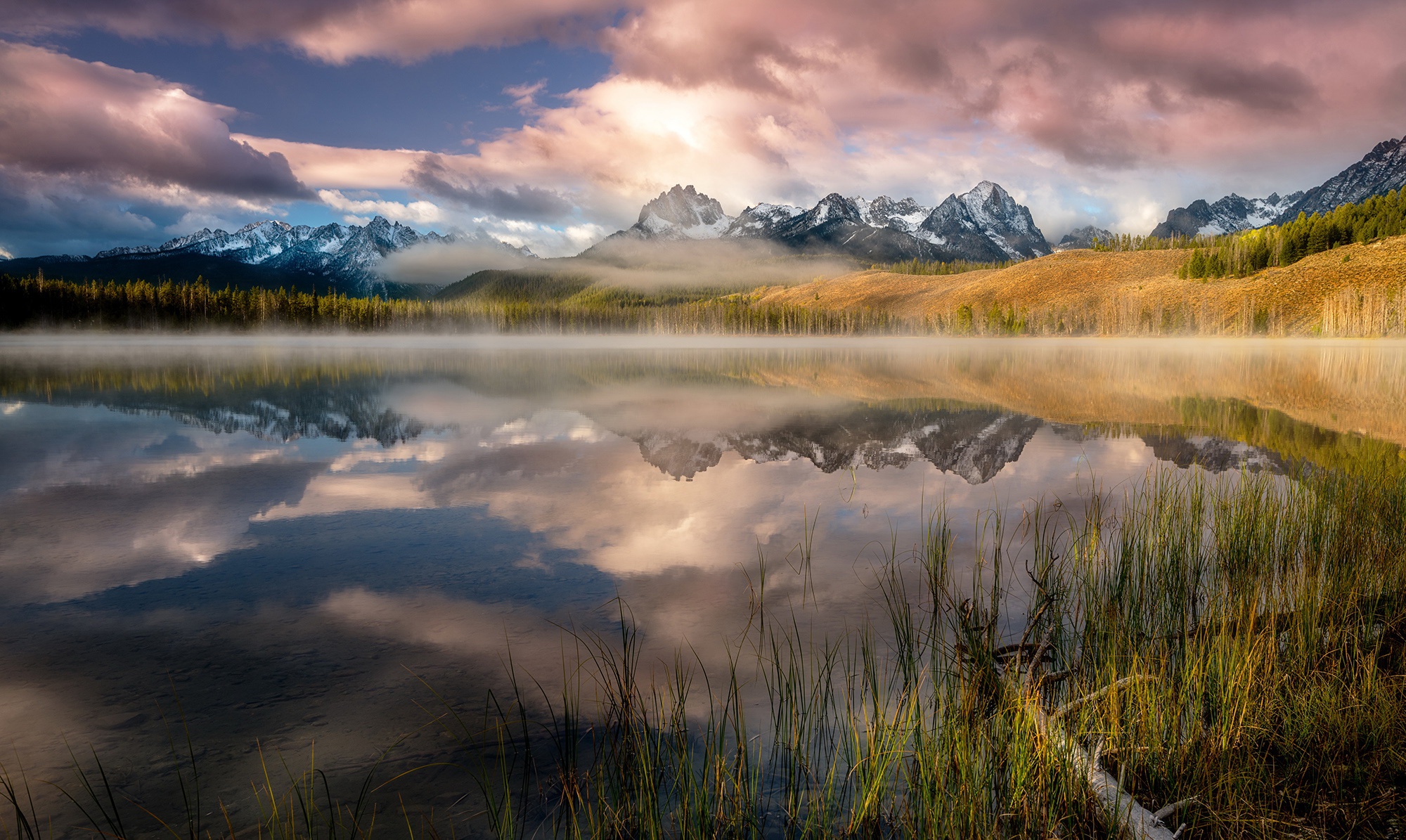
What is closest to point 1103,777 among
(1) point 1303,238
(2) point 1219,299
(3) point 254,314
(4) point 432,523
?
(4) point 432,523

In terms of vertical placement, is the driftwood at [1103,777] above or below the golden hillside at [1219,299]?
below

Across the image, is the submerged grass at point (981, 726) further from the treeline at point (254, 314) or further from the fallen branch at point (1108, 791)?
the treeline at point (254, 314)

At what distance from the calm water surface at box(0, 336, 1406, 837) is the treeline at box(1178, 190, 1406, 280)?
486 feet

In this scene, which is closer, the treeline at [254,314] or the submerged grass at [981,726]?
the submerged grass at [981,726]

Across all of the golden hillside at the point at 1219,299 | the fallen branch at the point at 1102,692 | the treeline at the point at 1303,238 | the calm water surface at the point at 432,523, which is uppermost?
the treeline at the point at 1303,238

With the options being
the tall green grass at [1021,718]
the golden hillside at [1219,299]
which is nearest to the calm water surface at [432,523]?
the tall green grass at [1021,718]

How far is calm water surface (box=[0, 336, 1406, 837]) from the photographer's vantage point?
6.12 meters

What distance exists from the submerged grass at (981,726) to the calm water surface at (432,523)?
537 mm

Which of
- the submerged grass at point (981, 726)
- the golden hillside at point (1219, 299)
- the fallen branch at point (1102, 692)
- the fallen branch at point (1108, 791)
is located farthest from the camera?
the golden hillside at point (1219, 299)

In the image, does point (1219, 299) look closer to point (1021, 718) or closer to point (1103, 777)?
point (1021, 718)

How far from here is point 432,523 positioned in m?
11.8

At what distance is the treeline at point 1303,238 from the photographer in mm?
138000

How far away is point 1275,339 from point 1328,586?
134 metres

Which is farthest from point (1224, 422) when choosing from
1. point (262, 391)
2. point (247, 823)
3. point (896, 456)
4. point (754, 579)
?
point (262, 391)
